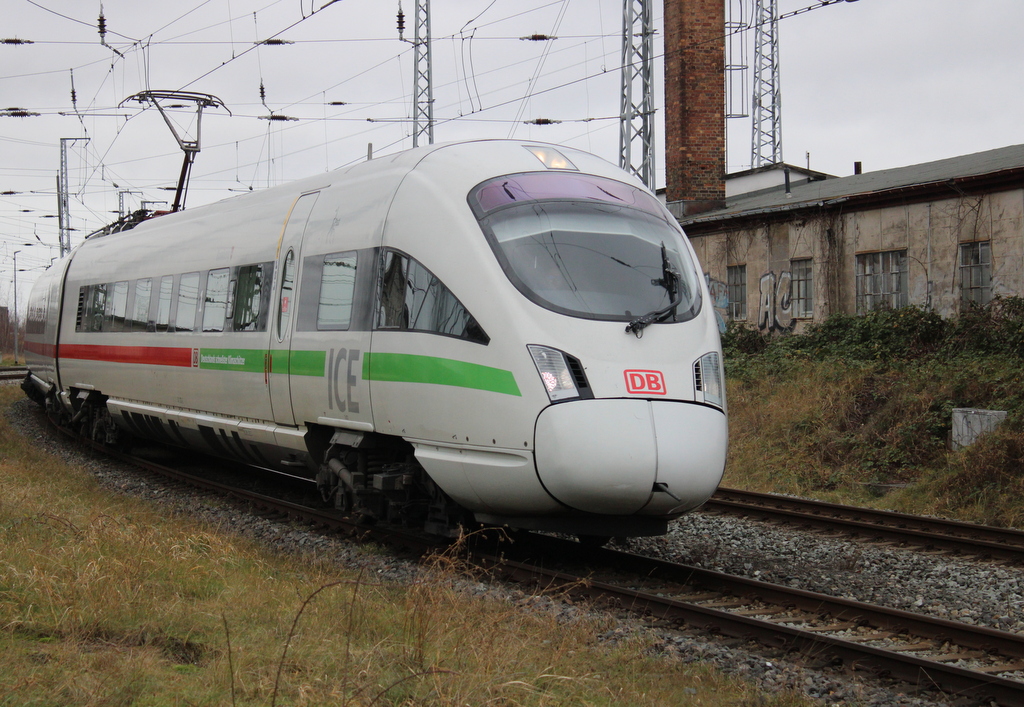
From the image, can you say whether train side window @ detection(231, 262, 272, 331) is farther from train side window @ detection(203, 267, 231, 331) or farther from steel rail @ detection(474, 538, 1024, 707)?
steel rail @ detection(474, 538, 1024, 707)

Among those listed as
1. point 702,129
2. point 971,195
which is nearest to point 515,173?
point 971,195

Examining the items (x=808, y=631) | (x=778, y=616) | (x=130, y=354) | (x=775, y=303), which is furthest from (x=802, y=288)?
(x=808, y=631)

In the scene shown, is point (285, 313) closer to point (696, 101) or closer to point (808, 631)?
point (808, 631)

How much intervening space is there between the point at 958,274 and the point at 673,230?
32.5 feet

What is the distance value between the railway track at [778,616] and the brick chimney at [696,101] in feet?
55.8

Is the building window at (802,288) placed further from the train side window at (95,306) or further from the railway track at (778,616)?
the train side window at (95,306)

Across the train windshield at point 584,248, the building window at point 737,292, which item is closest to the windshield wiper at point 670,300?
the train windshield at point 584,248

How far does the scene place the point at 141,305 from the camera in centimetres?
1258

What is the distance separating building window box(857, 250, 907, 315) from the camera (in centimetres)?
1656

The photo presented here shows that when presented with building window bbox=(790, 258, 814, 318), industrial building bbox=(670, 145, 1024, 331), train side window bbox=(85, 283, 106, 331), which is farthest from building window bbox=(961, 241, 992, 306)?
train side window bbox=(85, 283, 106, 331)

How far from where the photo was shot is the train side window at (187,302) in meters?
11.0

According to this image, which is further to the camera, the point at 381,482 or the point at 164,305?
the point at 164,305

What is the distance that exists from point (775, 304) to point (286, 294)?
12526mm

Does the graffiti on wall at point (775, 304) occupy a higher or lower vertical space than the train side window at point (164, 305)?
higher
